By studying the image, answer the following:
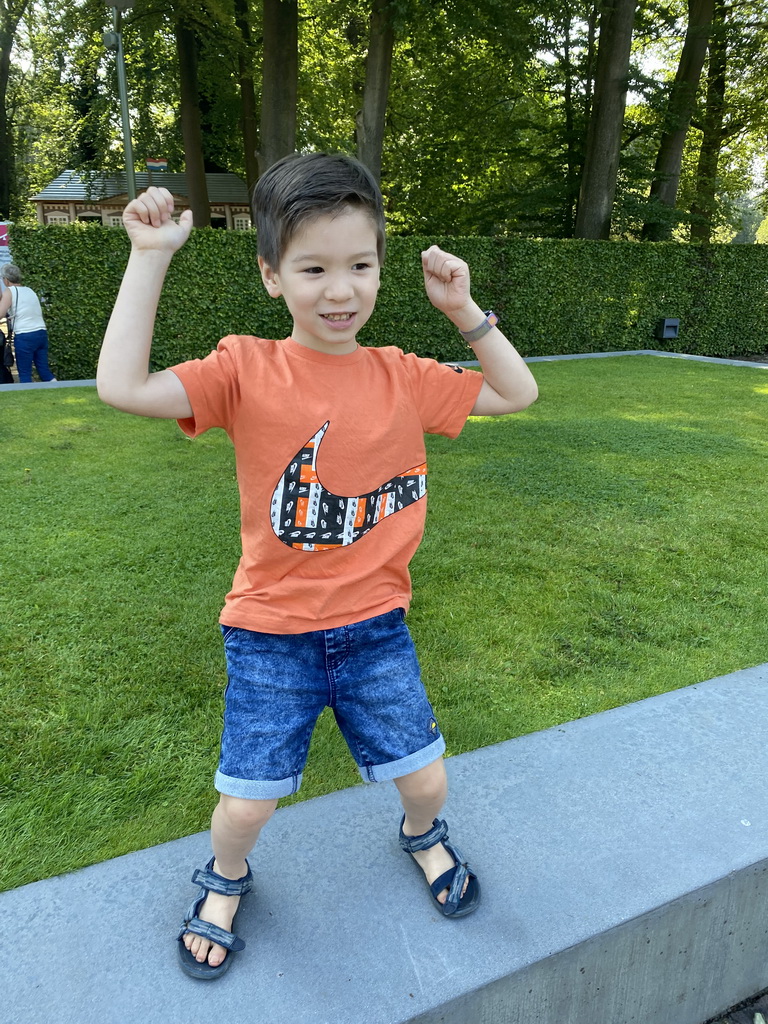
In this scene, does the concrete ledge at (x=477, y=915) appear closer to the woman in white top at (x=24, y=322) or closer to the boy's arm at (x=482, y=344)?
the boy's arm at (x=482, y=344)

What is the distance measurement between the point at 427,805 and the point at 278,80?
13.1 m

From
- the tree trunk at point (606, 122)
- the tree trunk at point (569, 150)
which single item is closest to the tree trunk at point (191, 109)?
the tree trunk at point (569, 150)

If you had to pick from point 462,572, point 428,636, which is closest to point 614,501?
point 462,572

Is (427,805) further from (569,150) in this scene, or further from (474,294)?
(569,150)

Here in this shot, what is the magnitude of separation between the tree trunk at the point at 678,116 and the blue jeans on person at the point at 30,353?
39.0 feet

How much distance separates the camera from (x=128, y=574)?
12.4 ft

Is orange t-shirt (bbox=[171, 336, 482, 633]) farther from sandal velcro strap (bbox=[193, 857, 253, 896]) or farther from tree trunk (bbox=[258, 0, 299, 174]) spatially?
tree trunk (bbox=[258, 0, 299, 174])

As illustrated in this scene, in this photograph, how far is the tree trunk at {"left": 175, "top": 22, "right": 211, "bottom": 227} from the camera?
56.0 ft

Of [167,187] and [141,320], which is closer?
[141,320]

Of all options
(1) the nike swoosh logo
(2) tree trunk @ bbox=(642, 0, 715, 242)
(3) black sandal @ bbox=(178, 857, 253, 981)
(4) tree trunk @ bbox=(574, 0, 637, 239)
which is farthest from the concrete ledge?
(2) tree trunk @ bbox=(642, 0, 715, 242)

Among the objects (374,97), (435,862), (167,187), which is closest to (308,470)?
(435,862)

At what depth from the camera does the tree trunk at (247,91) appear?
17.1 metres

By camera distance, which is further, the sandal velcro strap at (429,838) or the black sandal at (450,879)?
the sandal velcro strap at (429,838)

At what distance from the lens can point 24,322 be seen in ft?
30.7
